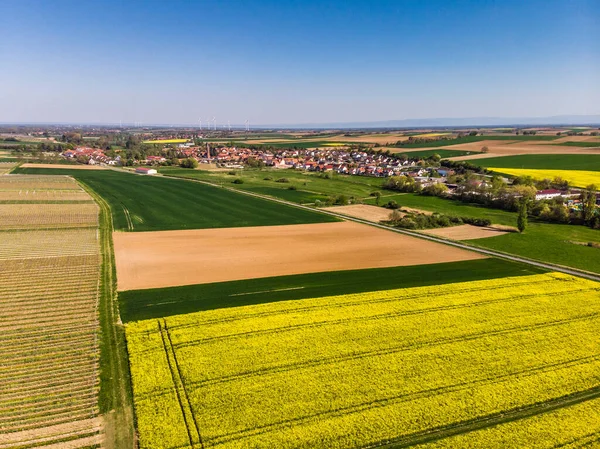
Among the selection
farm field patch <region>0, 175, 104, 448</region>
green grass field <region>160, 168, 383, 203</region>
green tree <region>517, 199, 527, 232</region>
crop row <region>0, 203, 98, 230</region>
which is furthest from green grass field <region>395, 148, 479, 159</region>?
farm field patch <region>0, 175, 104, 448</region>

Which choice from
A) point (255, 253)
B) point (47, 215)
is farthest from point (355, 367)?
point (47, 215)

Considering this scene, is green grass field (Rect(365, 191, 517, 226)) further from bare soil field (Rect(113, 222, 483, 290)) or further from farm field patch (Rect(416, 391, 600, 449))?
farm field patch (Rect(416, 391, 600, 449))

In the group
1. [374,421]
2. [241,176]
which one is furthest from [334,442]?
[241,176]

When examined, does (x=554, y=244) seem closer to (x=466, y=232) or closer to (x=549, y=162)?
(x=466, y=232)

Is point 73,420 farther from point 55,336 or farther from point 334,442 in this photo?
point 334,442

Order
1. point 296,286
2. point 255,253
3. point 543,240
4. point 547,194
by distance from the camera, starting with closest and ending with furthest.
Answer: point 296,286, point 255,253, point 543,240, point 547,194
